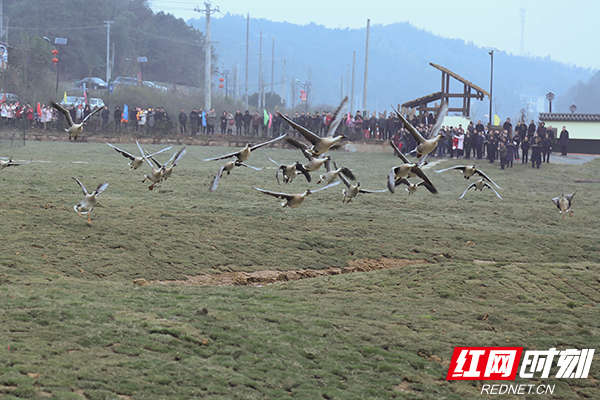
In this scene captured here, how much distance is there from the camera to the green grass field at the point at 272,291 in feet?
29.4

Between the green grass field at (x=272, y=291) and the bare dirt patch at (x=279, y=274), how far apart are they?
0.22 meters

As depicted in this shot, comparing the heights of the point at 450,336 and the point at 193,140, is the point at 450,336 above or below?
below

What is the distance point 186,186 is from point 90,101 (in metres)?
43.0

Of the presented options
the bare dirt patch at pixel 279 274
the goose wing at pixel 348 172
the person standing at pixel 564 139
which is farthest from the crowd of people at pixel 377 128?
the goose wing at pixel 348 172

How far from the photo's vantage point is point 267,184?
27.4 m

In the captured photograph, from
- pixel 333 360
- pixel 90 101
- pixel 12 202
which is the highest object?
pixel 90 101

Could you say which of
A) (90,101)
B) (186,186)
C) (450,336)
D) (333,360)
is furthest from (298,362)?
(90,101)

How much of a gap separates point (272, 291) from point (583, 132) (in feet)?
140

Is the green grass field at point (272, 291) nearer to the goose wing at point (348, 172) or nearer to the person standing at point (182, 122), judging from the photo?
the goose wing at point (348, 172)

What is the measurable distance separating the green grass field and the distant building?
25360 mm

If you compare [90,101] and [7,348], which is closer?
[7,348]

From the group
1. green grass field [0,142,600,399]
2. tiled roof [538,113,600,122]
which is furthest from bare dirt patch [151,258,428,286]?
tiled roof [538,113,600,122]

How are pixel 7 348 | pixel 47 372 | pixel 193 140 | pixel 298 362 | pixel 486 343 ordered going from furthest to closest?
pixel 193 140 < pixel 486 343 < pixel 298 362 < pixel 7 348 < pixel 47 372

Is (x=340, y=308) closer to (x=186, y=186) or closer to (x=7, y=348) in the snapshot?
(x=7, y=348)
